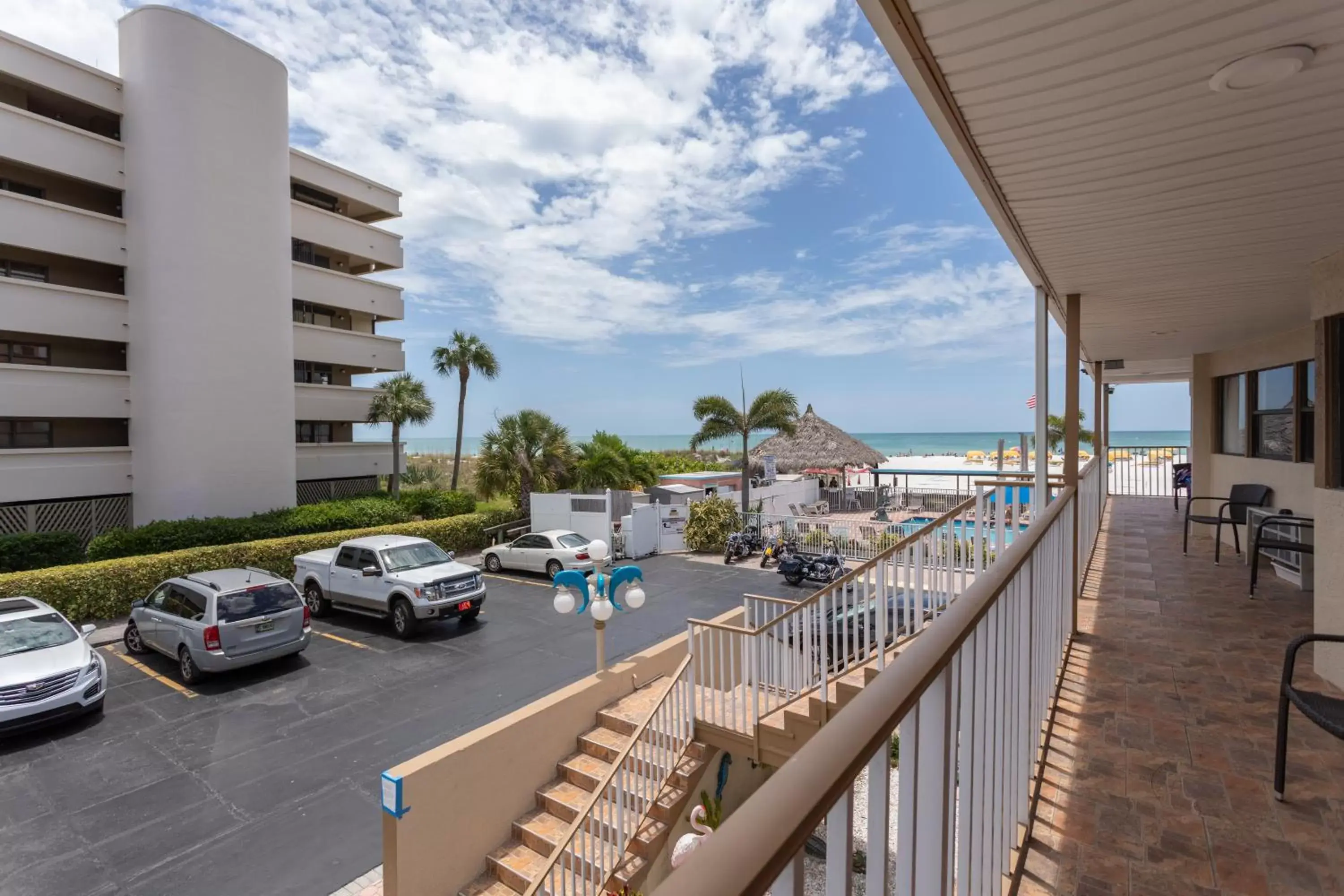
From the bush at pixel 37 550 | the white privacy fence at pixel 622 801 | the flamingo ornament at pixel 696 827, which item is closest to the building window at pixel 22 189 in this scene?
the bush at pixel 37 550

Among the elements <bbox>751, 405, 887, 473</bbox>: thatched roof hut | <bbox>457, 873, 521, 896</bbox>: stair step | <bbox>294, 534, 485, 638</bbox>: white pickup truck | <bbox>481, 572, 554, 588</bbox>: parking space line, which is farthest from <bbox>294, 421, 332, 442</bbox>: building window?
<bbox>751, 405, 887, 473</bbox>: thatched roof hut

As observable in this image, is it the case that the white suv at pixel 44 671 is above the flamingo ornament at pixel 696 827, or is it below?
above

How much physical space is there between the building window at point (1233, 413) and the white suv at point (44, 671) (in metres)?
14.7

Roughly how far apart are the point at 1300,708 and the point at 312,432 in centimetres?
2197

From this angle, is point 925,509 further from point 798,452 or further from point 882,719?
point 882,719

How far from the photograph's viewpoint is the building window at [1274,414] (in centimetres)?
689

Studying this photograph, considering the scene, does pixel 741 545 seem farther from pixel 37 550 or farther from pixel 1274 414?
pixel 37 550

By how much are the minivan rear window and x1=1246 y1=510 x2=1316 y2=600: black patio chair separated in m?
11.3

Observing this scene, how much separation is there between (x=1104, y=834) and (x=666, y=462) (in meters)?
28.6

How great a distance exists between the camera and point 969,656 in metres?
1.36

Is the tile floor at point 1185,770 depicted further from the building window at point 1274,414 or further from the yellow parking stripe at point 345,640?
the yellow parking stripe at point 345,640

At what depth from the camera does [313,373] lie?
19969 mm

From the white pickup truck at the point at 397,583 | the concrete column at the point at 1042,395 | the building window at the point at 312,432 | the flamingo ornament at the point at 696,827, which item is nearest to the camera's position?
the concrete column at the point at 1042,395

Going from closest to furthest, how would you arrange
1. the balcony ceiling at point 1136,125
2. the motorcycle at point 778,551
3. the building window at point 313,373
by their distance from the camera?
the balcony ceiling at point 1136,125, the motorcycle at point 778,551, the building window at point 313,373
